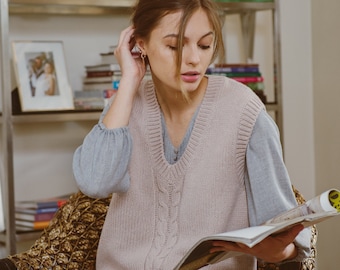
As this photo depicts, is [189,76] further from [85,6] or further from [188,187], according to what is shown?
[85,6]

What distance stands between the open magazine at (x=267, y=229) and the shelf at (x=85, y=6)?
1546 mm

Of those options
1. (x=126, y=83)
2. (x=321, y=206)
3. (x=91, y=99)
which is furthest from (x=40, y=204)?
(x=321, y=206)

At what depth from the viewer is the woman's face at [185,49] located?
61.2 inches

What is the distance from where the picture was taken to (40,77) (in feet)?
9.09

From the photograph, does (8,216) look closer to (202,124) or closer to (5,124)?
(5,124)

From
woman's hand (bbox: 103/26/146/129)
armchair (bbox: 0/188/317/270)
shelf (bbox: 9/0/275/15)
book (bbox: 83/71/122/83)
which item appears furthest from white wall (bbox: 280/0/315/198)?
woman's hand (bbox: 103/26/146/129)

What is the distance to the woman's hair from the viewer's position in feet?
5.09

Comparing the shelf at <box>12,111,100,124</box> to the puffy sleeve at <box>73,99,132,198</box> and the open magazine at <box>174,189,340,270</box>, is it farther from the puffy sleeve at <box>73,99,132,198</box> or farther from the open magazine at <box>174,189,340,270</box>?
the open magazine at <box>174,189,340,270</box>

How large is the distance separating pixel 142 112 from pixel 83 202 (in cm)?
37

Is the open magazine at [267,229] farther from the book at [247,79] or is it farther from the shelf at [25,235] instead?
the book at [247,79]

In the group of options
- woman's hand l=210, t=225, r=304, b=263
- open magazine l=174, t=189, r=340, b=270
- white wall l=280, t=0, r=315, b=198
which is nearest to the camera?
open magazine l=174, t=189, r=340, b=270

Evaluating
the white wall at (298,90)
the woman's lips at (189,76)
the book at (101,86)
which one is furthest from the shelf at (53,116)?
the woman's lips at (189,76)

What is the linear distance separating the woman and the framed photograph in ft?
3.50

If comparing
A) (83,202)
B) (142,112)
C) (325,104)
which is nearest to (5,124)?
(83,202)
